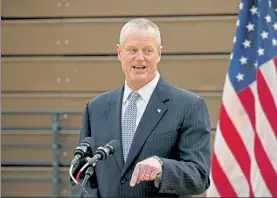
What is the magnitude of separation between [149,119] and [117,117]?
0.44 ft

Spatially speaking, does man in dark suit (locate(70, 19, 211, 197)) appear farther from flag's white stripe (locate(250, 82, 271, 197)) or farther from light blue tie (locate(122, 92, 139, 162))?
flag's white stripe (locate(250, 82, 271, 197))

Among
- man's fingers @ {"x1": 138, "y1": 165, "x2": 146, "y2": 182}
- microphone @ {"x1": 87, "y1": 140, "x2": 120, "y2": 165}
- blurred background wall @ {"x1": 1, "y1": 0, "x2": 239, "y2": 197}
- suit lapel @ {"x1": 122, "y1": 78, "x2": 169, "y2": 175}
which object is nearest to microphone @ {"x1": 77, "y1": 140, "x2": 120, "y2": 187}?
microphone @ {"x1": 87, "y1": 140, "x2": 120, "y2": 165}

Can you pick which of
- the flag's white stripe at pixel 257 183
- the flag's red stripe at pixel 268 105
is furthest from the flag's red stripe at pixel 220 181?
the flag's red stripe at pixel 268 105

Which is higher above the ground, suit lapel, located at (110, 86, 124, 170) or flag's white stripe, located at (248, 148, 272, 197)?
suit lapel, located at (110, 86, 124, 170)

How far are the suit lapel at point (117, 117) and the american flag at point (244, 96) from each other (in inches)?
97.8

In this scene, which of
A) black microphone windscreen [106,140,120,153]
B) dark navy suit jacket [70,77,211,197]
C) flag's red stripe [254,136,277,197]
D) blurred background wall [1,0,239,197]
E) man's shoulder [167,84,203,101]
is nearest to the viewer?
black microphone windscreen [106,140,120,153]

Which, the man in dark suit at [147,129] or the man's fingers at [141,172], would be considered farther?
the man in dark suit at [147,129]

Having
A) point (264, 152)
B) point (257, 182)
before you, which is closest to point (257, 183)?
point (257, 182)

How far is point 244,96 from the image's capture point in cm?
516

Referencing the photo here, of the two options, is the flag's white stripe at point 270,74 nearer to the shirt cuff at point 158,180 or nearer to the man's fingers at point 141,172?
the shirt cuff at point 158,180

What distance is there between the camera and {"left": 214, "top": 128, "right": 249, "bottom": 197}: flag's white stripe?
16.9 ft

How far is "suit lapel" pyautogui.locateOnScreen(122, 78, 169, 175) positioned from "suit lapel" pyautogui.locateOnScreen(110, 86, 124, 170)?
0.04 m

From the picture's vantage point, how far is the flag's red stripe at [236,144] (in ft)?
16.9

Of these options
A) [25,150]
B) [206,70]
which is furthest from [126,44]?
[25,150]
